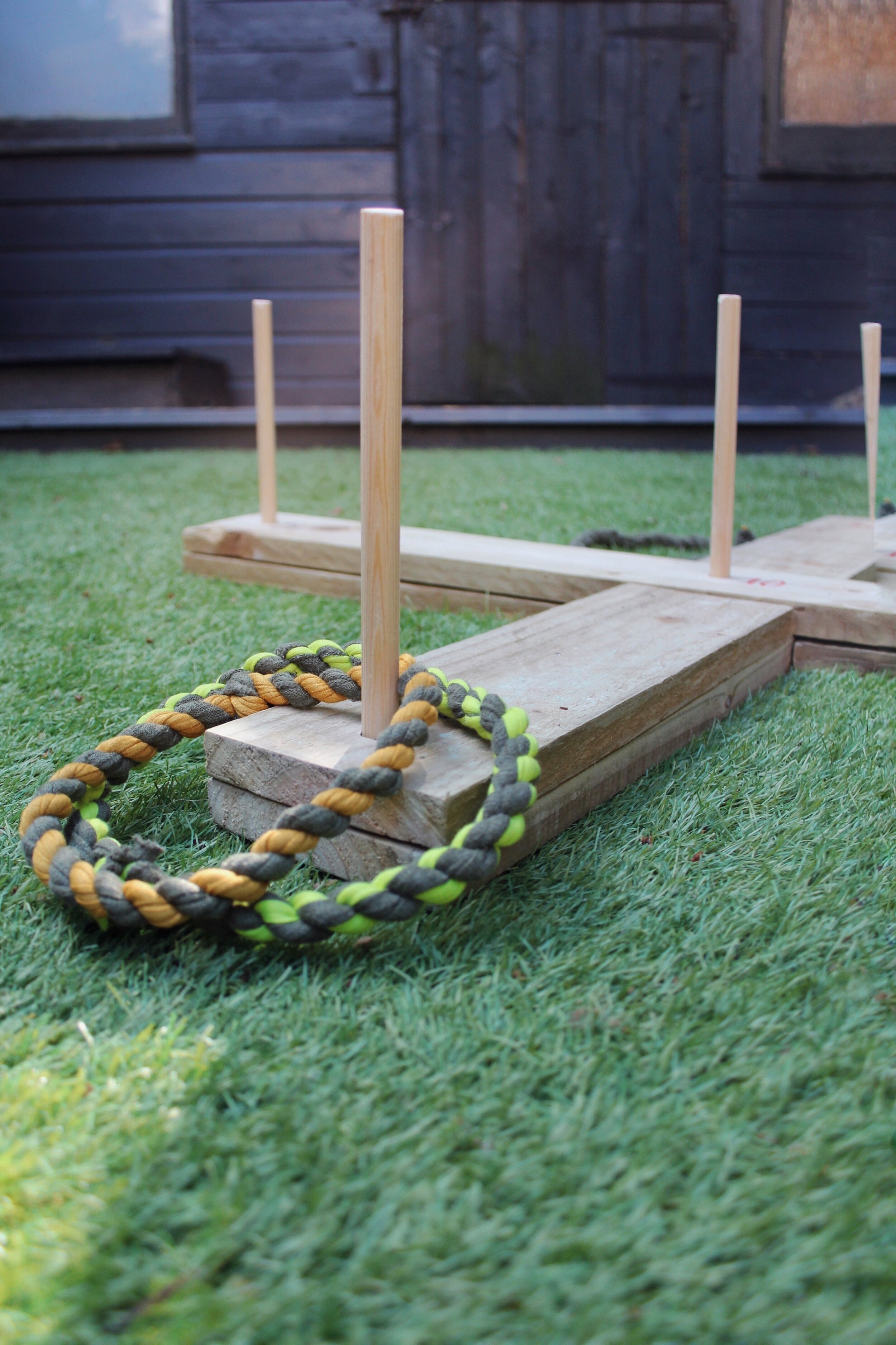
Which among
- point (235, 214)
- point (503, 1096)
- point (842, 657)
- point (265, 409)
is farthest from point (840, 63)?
point (503, 1096)

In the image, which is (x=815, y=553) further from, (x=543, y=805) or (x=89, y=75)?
(x=89, y=75)

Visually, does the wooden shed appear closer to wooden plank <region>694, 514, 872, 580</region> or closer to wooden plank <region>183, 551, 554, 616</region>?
wooden plank <region>183, 551, 554, 616</region>

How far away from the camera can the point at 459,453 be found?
13.1 ft

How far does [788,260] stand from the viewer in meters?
4.40

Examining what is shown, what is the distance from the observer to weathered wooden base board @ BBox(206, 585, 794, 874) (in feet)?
2.76

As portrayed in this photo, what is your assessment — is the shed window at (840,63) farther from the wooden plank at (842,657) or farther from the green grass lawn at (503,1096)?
the green grass lawn at (503,1096)

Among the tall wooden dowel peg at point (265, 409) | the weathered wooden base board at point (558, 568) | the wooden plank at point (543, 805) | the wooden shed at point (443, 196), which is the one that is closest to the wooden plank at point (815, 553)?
the weathered wooden base board at point (558, 568)

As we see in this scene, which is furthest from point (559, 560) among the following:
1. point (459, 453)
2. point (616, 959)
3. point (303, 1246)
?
point (459, 453)

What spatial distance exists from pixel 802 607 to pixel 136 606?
1068 millimetres

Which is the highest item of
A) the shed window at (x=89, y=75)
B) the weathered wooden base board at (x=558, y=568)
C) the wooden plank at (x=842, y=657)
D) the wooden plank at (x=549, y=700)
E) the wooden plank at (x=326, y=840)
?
the shed window at (x=89, y=75)

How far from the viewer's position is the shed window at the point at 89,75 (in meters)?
4.31

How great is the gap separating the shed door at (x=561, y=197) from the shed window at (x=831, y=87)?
25cm

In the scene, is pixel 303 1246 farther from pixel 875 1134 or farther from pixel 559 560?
pixel 559 560

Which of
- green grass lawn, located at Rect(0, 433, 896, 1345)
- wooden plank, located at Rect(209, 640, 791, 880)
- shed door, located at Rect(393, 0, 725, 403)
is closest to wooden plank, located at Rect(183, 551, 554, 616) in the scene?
wooden plank, located at Rect(209, 640, 791, 880)
